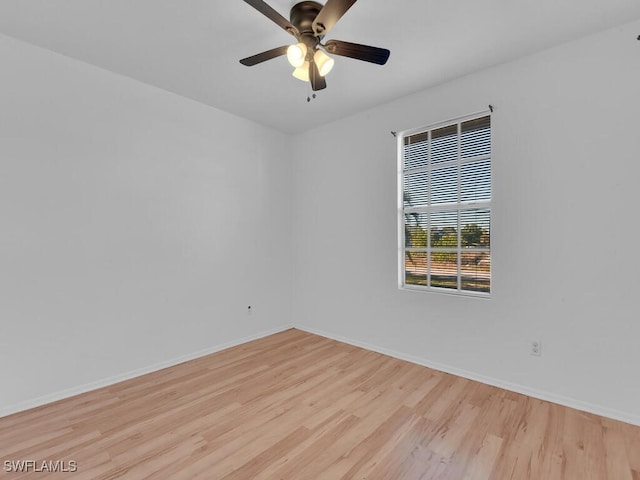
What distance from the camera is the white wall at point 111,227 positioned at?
7.54ft

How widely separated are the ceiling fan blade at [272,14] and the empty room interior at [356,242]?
0.05 feet

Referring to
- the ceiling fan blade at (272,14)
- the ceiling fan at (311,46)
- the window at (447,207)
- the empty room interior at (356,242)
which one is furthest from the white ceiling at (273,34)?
the window at (447,207)

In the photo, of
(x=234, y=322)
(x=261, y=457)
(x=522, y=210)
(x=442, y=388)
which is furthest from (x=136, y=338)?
(x=522, y=210)

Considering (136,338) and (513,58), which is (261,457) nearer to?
(136,338)

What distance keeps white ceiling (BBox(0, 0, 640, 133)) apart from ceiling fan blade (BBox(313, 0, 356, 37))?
13.7 inches

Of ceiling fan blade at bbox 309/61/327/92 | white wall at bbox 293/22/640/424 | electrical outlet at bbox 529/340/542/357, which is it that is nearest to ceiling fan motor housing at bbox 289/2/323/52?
ceiling fan blade at bbox 309/61/327/92

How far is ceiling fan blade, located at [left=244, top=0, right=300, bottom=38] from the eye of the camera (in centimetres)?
154

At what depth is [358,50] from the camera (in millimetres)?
1884

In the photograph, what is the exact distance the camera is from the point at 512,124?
8.43ft

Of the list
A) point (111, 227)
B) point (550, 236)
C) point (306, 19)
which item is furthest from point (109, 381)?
point (550, 236)

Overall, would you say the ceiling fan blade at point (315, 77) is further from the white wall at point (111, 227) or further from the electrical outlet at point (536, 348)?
the electrical outlet at point (536, 348)

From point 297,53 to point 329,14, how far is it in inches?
13.7

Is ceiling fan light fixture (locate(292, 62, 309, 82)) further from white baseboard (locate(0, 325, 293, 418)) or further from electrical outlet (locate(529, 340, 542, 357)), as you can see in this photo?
white baseboard (locate(0, 325, 293, 418))

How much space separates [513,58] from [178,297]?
376 centimetres
